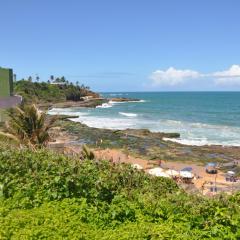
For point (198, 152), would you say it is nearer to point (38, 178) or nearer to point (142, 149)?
point (142, 149)

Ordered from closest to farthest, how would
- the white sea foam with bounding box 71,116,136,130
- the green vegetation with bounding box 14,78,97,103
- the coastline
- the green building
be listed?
1. the coastline
2. the green building
3. the white sea foam with bounding box 71,116,136,130
4. the green vegetation with bounding box 14,78,97,103

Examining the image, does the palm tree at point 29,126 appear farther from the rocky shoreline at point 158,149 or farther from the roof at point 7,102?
the rocky shoreline at point 158,149

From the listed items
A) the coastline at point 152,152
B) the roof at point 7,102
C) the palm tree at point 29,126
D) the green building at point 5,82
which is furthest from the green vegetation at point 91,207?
the green building at point 5,82

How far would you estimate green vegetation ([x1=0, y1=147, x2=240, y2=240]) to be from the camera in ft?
19.7

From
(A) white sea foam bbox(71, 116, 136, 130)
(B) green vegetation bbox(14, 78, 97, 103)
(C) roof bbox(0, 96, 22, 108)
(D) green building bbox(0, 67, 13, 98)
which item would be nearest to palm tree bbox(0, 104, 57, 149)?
(C) roof bbox(0, 96, 22, 108)

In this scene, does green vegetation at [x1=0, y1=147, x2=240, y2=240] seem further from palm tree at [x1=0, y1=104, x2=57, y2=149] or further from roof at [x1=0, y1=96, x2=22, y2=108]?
roof at [x1=0, y1=96, x2=22, y2=108]

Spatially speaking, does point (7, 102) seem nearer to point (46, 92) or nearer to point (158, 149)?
point (158, 149)

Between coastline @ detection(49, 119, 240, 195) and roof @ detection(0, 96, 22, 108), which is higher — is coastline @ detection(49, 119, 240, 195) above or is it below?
below

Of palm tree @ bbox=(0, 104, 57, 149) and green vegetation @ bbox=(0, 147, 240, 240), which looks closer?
green vegetation @ bbox=(0, 147, 240, 240)

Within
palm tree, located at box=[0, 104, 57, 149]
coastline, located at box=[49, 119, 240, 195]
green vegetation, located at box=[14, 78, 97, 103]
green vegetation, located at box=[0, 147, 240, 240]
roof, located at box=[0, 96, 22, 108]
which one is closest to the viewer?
green vegetation, located at box=[0, 147, 240, 240]

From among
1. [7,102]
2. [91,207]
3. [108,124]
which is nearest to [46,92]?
[108,124]

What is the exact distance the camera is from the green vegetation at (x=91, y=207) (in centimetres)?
599

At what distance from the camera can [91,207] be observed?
23.1 feet

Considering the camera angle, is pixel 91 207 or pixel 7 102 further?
pixel 7 102
